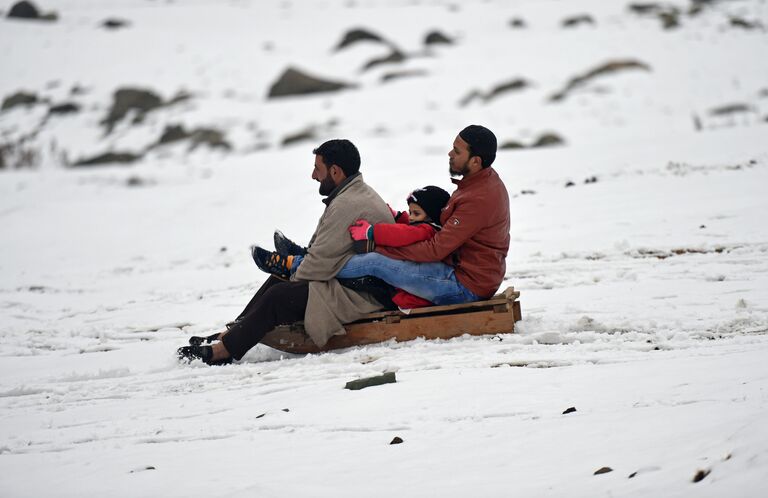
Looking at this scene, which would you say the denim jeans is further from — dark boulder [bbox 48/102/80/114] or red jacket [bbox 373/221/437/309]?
dark boulder [bbox 48/102/80/114]

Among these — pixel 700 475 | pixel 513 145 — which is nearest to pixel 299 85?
pixel 513 145

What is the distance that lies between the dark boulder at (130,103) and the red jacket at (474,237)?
22959 mm

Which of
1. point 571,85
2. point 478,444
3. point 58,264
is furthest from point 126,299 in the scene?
point 571,85

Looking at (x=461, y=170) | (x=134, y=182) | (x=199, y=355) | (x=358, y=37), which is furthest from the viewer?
(x=358, y=37)

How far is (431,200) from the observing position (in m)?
6.54

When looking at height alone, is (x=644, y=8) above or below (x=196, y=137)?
above

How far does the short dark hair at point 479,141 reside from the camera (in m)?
6.12

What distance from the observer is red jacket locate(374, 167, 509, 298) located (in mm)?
6141

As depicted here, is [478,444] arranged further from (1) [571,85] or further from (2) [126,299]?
(1) [571,85]

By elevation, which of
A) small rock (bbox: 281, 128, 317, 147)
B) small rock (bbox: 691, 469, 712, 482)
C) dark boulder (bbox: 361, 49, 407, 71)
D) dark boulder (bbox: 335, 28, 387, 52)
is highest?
dark boulder (bbox: 335, 28, 387, 52)

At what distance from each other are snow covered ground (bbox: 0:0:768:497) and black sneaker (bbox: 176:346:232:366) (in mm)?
115

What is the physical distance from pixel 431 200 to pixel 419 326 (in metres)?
0.96

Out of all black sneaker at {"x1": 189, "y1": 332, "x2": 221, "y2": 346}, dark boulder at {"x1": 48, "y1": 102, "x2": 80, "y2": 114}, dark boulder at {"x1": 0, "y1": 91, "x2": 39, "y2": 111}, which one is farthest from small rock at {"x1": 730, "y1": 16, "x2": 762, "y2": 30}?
black sneaker at {"x1": 189, "y1": 332, "x2": 221, "y2": 346}

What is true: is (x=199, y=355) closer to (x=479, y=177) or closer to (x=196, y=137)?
(x=479, y=177)
